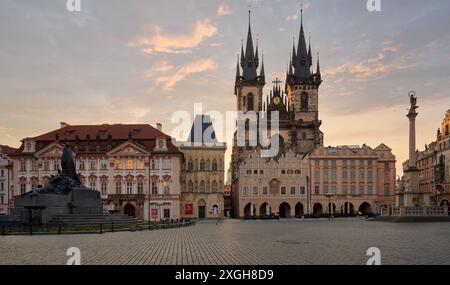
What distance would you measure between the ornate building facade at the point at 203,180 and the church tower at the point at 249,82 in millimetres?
38168

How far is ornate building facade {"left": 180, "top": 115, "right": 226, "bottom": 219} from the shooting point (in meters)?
84.5

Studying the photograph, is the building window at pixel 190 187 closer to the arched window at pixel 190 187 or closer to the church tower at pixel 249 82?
the arched window at pixel 190 187

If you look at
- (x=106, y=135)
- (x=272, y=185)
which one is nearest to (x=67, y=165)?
(x=106, y=135)

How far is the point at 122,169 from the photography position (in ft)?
257

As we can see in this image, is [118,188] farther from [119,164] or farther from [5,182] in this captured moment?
[5,182]

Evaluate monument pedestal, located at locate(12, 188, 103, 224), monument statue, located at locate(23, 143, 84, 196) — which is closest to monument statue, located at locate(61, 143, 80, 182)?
monument statue, located at locate(23, 143, 84, 196)

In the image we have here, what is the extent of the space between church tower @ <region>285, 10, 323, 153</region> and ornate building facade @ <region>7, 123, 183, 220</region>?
45107 millimetres

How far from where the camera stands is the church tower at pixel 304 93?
117 m

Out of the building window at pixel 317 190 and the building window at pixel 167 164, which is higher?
the building window at pixel 167 164

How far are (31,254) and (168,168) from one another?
60.0 metres

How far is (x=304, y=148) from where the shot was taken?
11594 centimetres

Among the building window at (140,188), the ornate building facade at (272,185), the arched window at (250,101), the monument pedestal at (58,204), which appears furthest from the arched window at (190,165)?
the monument pedestal at (58,204)
